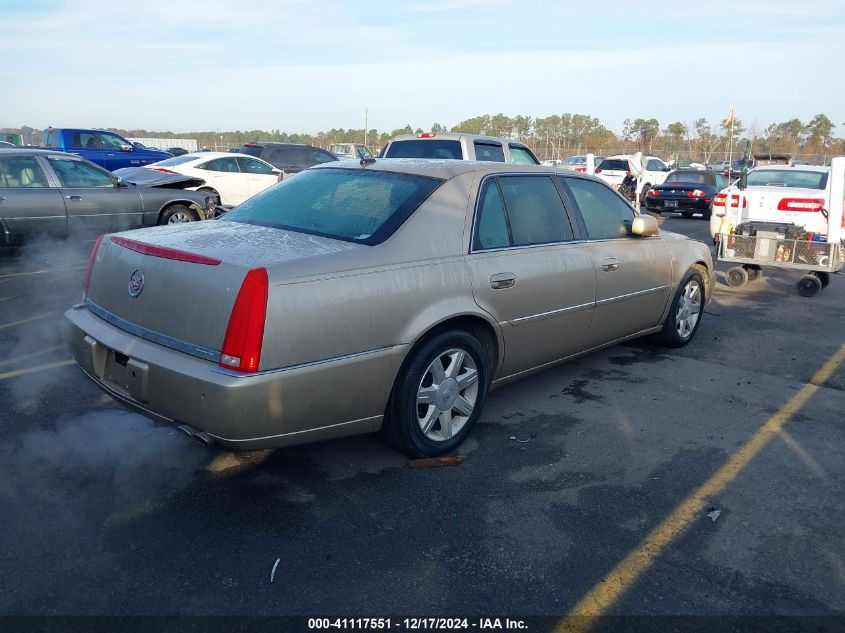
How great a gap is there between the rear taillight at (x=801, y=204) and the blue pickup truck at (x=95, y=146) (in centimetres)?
1634

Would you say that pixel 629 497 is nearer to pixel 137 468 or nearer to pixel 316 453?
pixel 316 453

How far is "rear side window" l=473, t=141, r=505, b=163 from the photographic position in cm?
1056

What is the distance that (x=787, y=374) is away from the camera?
18.9 ft

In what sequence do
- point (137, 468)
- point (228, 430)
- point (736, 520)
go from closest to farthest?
point (228, 430)
point (736, 520)
point (137, 468)

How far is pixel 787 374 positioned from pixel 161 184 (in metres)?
9.34

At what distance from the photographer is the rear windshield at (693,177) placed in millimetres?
19172

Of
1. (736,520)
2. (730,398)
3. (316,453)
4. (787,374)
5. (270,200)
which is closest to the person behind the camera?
(736,520)

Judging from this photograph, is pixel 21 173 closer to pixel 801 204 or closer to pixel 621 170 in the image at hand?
pixel 801 204

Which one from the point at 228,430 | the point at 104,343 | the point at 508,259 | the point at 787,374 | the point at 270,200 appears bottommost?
the point at 787,374

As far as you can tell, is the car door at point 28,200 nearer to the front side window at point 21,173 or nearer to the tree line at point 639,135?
the front side window at point 21,173

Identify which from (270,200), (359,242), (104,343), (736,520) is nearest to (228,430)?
(104,343)

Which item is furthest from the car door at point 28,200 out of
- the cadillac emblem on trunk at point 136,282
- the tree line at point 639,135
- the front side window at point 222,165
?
the tree line at point 639,135

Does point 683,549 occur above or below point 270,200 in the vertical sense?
below

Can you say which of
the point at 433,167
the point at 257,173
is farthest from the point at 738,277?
the point at 257,173
